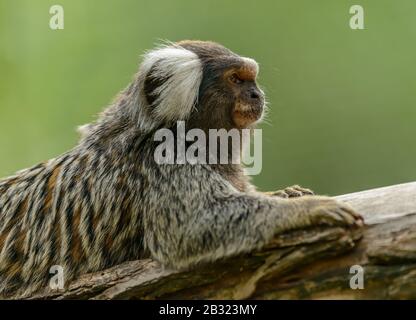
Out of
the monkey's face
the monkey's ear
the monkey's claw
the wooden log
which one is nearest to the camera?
the wooden log

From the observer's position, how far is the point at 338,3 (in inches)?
476

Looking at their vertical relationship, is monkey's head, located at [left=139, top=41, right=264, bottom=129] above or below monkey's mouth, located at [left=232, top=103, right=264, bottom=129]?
above

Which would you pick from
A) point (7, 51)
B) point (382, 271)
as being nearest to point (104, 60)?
point (7, 51)

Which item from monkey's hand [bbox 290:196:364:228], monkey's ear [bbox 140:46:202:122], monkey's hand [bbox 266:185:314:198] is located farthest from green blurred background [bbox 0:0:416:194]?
monkey's hand [bbox 290:196:364:228]

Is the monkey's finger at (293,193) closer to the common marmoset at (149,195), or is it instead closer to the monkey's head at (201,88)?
the common marmoset at (149,195)

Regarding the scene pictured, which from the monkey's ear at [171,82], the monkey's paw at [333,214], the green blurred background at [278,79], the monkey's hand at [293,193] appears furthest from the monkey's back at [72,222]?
the green blurred background at [278,79]

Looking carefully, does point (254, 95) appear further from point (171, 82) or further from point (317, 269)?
point (317, 269)

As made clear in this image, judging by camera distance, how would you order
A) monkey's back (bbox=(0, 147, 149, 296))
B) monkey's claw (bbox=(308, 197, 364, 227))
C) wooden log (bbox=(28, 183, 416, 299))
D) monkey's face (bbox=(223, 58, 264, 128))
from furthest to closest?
monkey's face (bbox=(223, 58, 264, 128)) < monkey's back (bbox=(0, 147, 149, 296)) < monkey's claw (bbox=(308, 197, 364, 227)) < wooden log (bbox=(28, 183, 416, 299))

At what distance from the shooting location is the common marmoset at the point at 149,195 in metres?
5.11

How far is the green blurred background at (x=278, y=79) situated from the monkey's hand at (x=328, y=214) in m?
7.12

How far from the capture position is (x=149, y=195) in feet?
17.8

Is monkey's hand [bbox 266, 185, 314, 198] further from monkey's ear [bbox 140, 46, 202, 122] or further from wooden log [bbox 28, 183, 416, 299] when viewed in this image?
monkey's ear [bbox 140, 46, 202, 122]

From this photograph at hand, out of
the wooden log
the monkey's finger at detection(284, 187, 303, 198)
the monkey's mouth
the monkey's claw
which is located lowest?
the wooden log

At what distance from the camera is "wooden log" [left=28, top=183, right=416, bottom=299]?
458 cm
